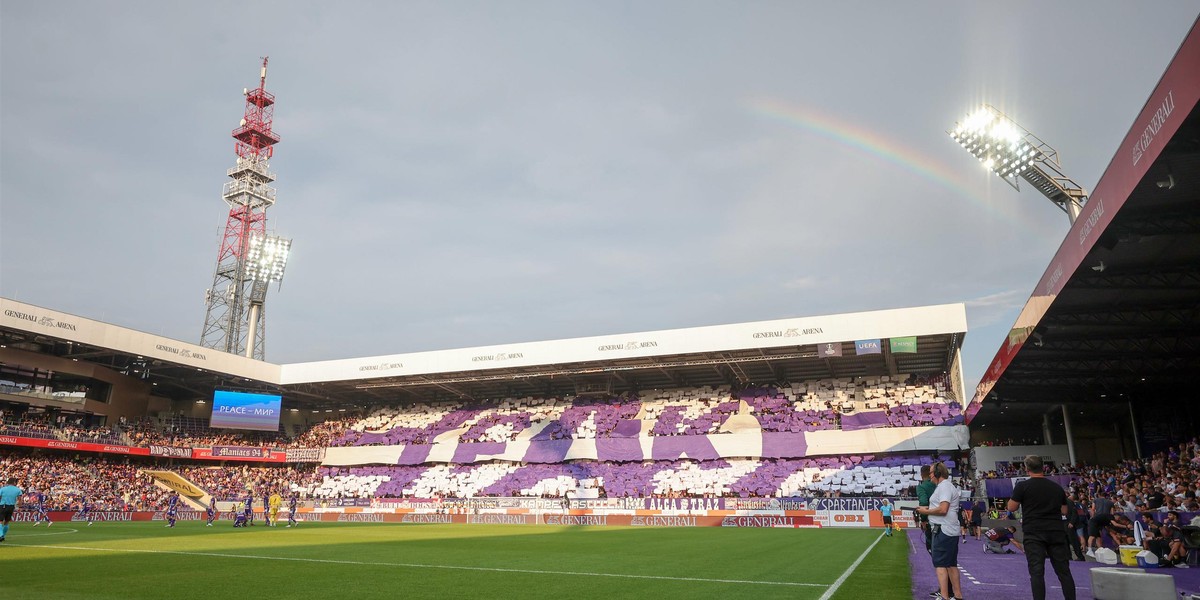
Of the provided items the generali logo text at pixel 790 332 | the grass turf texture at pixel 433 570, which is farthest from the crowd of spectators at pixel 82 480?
the generali logo text at pixel 790 332

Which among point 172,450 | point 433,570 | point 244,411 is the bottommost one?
point 433,570

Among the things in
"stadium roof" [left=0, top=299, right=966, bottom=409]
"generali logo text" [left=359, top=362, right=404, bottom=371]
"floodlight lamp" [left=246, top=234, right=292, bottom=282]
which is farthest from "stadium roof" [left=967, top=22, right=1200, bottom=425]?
"floodlight lamp" [left=246, top=234, right=292, bottom=282]

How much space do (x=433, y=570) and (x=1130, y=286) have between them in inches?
694

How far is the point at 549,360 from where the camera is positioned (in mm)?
44281

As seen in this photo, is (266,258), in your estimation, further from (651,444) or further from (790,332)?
(790,332)

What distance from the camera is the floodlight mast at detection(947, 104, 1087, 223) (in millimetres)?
38906

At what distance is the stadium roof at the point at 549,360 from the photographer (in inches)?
1511

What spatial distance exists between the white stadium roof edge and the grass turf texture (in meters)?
→ 22.3

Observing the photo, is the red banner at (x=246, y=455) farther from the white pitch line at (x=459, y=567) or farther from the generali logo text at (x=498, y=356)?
the white pitch line at (x=459, y=567)


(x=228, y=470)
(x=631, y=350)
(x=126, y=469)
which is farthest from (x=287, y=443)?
(x=631, y=350)

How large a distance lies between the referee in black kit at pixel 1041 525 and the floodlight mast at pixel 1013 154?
37.8m

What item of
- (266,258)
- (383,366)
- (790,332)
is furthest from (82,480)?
(790,332)

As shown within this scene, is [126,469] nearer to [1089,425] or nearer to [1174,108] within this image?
[1174,108]

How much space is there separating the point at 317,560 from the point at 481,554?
3.42m
